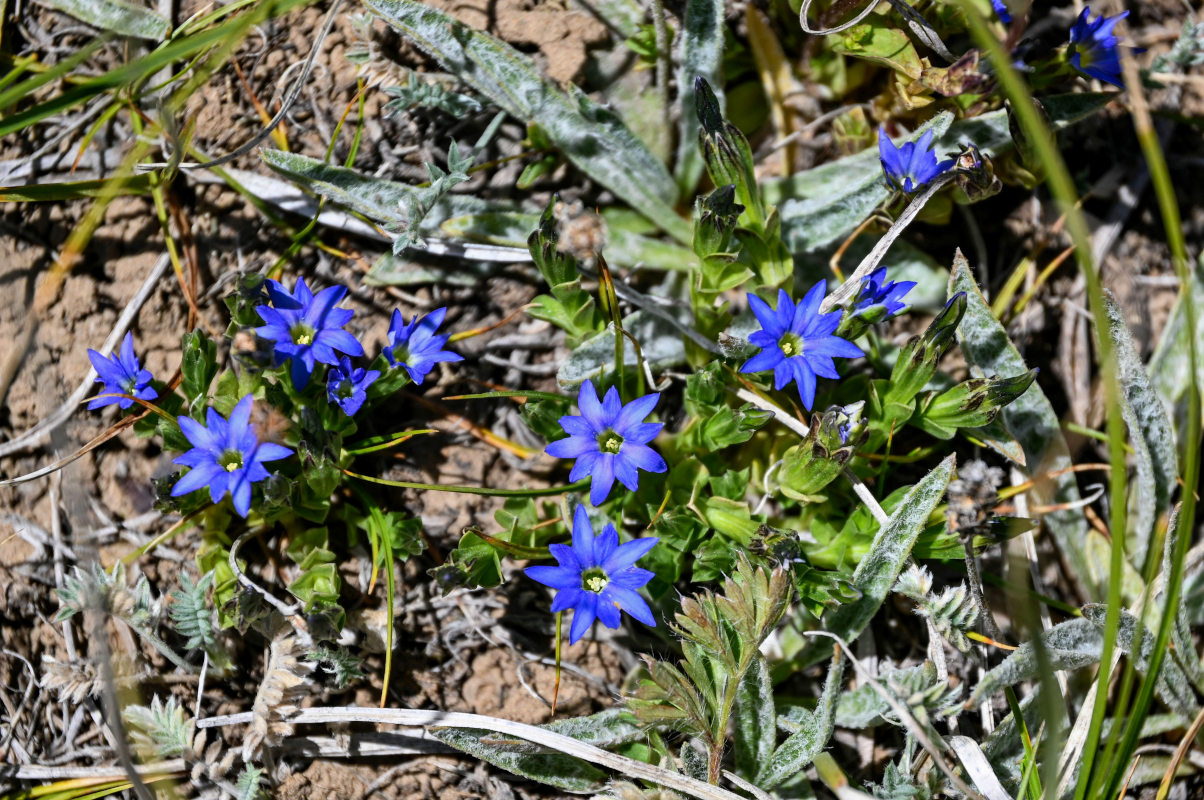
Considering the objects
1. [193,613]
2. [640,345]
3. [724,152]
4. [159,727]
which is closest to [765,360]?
[640,345]

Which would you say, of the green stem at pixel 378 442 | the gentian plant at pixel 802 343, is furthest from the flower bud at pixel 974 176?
the green stem at pixel 378 442

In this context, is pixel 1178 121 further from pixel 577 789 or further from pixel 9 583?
pixel 9 583

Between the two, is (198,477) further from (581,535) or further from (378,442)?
(581,535)

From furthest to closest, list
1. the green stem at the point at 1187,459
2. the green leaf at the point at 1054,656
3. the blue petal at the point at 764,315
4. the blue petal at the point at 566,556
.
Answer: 1. the green leaf at the point at 1054,656
2. the blue petal at the point at 764,315
3. the blue petal at the point at 566,556
4. the green stem at the point at 1187,459

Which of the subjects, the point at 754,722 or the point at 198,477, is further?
the point at 754,722

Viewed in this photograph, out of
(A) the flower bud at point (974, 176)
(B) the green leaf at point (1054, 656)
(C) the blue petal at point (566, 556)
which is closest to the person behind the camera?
(C) the blue petal at point (566, 556)

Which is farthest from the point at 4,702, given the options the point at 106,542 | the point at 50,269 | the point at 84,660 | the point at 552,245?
the point at 552,245

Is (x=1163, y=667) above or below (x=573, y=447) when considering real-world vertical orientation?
below

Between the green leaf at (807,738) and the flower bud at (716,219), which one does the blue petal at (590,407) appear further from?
the green leaf at (807,738)
